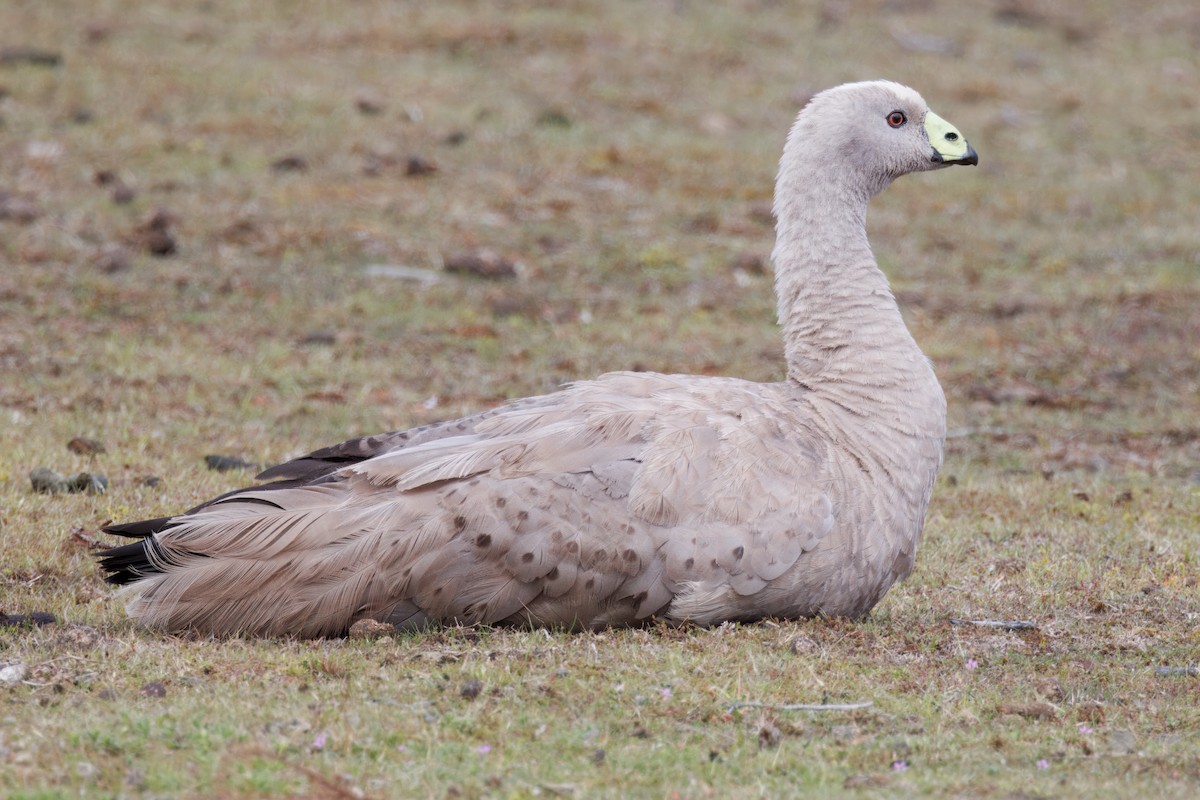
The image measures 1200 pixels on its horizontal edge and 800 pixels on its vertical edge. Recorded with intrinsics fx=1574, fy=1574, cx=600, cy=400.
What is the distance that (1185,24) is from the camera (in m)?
26.2

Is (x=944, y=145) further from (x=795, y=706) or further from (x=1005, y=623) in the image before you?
(x=795, y=706)

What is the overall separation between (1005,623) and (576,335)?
734 centimetres

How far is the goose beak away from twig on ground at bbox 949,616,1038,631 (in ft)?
8.39

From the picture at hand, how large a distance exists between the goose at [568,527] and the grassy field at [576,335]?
183 millimetres

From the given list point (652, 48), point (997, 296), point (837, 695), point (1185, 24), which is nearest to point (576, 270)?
point (997, 296)

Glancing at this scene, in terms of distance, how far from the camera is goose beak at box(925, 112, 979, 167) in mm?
8367

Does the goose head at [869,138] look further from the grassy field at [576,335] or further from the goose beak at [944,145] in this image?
the grassy field at [576,335]

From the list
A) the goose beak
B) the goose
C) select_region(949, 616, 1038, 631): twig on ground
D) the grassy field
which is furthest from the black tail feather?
the goose beak

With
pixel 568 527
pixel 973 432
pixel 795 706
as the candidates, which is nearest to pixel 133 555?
pixel 568 527

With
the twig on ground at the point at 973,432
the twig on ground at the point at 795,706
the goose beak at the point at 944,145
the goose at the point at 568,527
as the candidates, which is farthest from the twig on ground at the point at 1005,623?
the twig on ground at the point at 973,432

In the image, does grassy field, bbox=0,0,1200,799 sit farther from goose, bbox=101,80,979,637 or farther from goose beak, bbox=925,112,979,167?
goose beak, bbox=925,112,979,167

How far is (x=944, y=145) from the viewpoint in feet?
27.5

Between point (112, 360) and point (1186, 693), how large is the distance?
8.93 m

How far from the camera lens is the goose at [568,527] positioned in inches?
261
